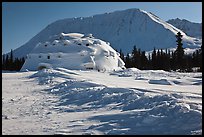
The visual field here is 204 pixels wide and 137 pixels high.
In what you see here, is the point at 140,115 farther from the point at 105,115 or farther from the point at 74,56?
the point at 74,56

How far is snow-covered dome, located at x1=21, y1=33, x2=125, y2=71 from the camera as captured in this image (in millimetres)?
56219

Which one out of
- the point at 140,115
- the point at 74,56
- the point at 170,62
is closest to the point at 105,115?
the point at 140,115

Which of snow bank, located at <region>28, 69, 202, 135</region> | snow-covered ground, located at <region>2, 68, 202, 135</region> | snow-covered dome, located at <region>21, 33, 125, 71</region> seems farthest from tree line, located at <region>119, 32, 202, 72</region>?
snow-covered ground, located at <region>2, 68, 202, 135</region>

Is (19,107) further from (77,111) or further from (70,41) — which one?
(70,41)

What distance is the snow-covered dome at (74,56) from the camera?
184ft

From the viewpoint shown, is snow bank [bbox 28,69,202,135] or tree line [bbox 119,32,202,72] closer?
snow bank [bbox 28,69,202,135]

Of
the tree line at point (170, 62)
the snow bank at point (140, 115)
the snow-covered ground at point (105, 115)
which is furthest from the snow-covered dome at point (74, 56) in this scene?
the snow bank at point (140, 115)

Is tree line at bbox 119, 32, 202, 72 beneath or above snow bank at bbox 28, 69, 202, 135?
above

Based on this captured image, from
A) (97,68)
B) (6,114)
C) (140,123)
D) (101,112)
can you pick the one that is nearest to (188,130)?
(140,123)

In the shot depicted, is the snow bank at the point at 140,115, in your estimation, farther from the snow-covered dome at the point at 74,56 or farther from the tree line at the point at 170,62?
the tree line at the point at 170,62

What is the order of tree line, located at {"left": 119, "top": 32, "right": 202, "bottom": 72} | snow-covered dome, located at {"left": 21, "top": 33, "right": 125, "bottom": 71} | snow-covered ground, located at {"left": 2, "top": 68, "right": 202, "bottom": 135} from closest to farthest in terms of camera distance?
1. snow-covered ground, located at {"left": 2, "top": 68, "right": 202, "bottom": 135}
2. snow-covered dome, located at {"left": 21, "top": 33, "right": 125, "bottom": 71}
3. tree line, located at {"left": 119, "top": 32, "right": 202, "bottom": 72}

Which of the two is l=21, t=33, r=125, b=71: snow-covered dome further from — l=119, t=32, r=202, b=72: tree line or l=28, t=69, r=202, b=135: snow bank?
l=28, t=69, r=202, b=135: snow bank

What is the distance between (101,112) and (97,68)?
45.5 meters

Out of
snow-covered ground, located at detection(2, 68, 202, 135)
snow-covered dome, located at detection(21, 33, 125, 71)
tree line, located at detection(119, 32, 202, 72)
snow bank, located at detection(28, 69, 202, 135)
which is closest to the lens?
snow bank, located at detection(28, 69, 202, 135)
